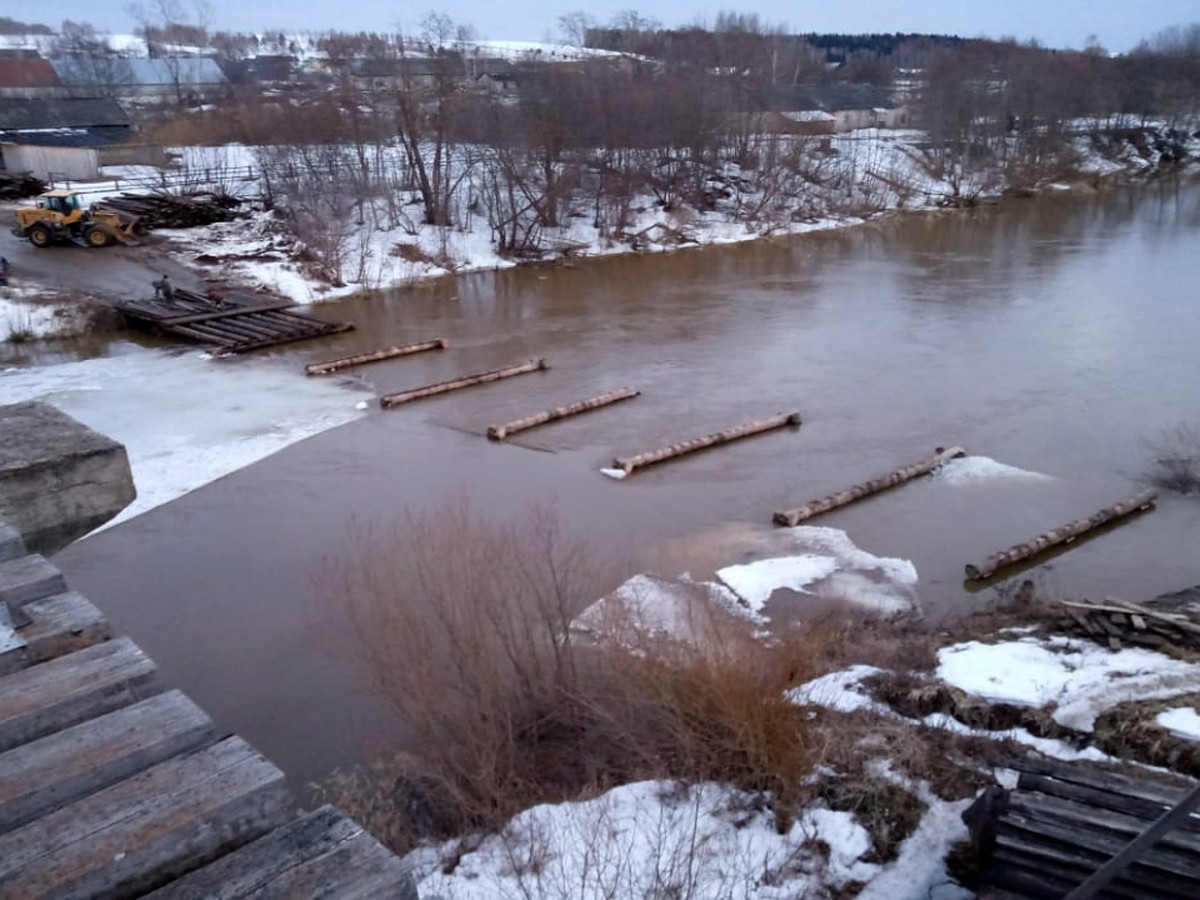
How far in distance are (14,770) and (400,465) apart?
42.8 ft

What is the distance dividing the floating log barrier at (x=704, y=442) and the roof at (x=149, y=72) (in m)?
56.8

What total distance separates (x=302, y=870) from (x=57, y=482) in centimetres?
231

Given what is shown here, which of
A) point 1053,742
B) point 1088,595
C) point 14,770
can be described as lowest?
point 1088,595

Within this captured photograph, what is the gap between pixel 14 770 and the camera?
1985mm

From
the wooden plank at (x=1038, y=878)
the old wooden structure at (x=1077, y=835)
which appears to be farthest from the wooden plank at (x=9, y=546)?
the wooden plank at (x=1038, y=878)

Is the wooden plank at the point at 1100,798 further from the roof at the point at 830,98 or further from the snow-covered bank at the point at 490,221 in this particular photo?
the roof at the point at 830,98

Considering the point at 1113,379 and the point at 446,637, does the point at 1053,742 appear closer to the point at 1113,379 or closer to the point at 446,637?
the point at 446,637

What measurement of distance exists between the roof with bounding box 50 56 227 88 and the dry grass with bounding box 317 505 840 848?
6214 centimetres

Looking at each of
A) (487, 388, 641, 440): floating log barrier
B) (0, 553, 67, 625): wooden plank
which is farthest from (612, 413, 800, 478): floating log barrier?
(0, 553, 67, 625): wooden plank

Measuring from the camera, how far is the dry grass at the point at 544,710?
22.3 feet

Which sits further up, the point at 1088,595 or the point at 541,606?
the point at 541,606

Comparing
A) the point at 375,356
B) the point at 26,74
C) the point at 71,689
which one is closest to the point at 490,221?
the point at 375,356

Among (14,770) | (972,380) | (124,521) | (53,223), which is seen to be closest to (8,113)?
(53,223)

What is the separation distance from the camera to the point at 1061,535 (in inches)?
482
